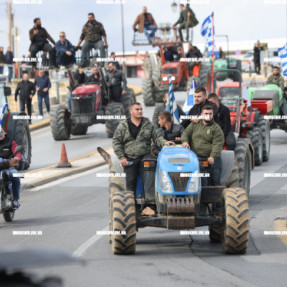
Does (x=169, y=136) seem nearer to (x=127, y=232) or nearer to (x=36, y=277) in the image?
(x=127, y=232)

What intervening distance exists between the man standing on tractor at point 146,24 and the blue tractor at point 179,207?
1033 inches

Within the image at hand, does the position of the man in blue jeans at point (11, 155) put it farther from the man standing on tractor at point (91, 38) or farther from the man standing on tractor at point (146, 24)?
the man standing on tractor at point (146, 24)

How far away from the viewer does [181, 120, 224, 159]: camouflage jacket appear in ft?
37.4

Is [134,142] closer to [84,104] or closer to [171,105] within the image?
[171,105]

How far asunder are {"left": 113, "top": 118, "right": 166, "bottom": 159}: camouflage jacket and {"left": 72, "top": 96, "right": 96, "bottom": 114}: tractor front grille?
15.7 m

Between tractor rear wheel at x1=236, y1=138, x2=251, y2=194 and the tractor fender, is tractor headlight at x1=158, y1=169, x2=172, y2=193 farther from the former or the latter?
tractor rear wheel at x1=236, y1=138, x2=251, y2=194

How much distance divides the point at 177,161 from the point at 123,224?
1.03 m

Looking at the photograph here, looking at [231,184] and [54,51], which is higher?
[54,51]

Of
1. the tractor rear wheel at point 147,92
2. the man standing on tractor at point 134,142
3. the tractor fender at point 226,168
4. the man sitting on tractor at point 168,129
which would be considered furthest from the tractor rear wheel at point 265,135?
the tractor rear wheel at point 147,92

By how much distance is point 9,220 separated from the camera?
13.5 meters

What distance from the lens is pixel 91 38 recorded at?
28.0m

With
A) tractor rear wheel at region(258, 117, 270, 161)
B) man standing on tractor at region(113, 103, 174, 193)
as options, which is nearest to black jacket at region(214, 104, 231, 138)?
man standing on tractor at region(113, 103, 174, 193)

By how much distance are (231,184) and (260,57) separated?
42632 mm

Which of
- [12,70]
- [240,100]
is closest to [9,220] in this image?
[240,100]
